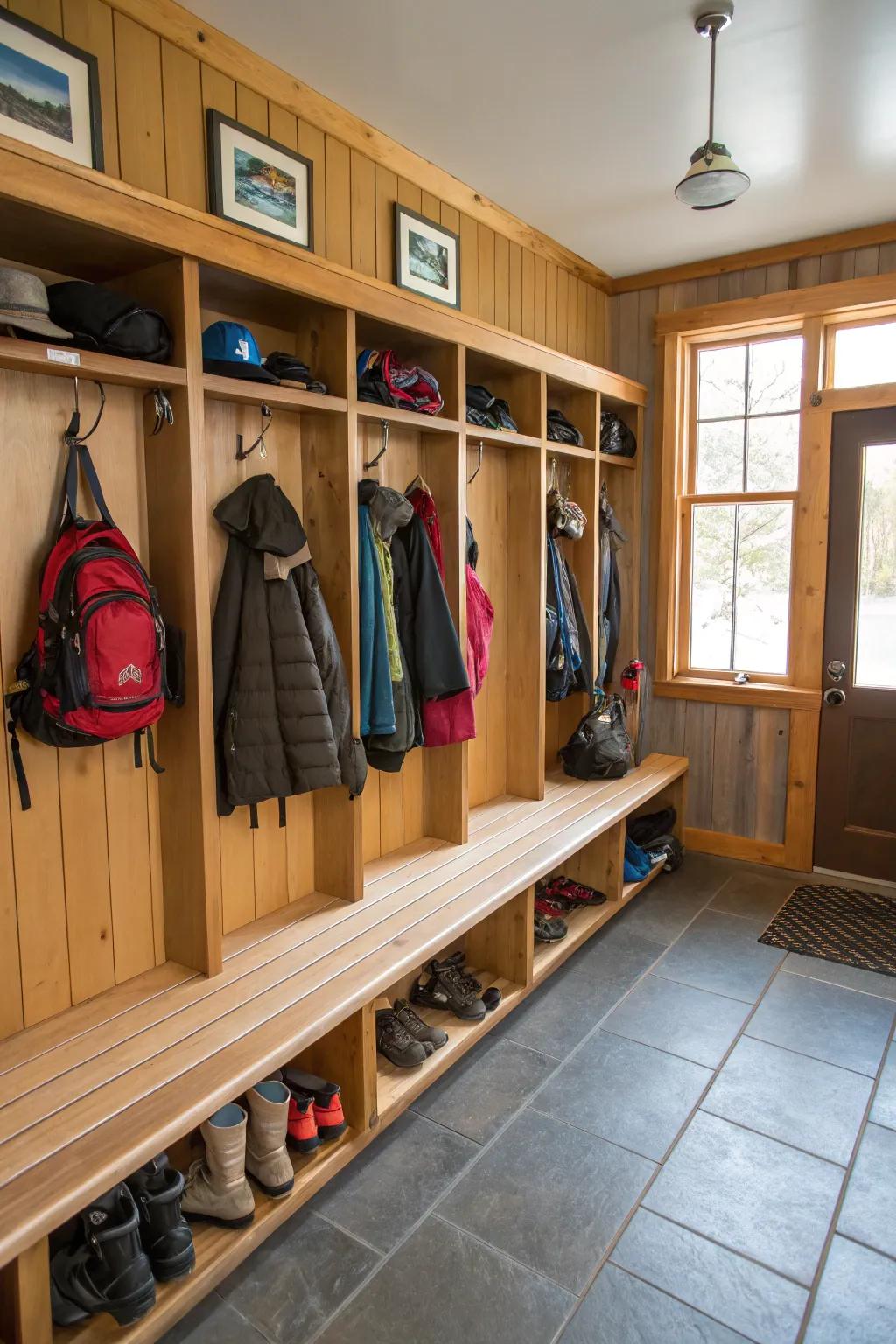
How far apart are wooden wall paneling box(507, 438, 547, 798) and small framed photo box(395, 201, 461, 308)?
0.65m

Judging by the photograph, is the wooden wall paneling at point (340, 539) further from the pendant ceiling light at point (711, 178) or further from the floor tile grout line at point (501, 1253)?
the pendant ceiling light at point (711, 178)

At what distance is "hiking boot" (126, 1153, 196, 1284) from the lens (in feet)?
5.50

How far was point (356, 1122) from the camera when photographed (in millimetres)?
2146

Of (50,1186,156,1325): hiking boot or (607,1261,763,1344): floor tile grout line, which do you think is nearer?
(50,1186,156,1325): hiking boot

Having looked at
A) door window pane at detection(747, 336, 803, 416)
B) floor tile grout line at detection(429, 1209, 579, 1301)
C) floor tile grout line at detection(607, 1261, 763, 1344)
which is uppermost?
Result: door window pane at detection(747, 336, 803, 416)

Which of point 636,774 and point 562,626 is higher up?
point 562,626

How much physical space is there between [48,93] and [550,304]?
235 centimetres

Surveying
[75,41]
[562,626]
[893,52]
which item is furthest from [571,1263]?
[893,52]

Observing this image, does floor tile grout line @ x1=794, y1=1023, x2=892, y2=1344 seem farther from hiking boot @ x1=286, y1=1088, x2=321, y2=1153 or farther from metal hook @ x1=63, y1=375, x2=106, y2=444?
metal hook @ x1=63, y1=375, x2=106, y2=444

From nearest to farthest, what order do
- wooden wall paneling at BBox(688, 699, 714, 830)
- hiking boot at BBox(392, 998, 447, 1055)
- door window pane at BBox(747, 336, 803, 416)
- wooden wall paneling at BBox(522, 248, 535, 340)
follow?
hiking boot at BBox(392, 998, 447, 1055)
wooden wall paneling at BBox(522, 248, 535, 340)
door window pane at BBox(747, 336, 803, 416)
wooden wall paneling at BBox(688, 699, 714, 830)

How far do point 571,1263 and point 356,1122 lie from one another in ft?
1.92

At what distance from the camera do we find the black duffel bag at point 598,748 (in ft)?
12.4

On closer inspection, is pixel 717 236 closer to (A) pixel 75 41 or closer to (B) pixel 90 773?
(A) pixel 75 41


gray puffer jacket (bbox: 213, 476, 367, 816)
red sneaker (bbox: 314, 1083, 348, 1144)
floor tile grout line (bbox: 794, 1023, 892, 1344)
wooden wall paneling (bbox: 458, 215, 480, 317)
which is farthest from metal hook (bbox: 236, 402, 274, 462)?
floor tile grout line (bbox: 794, 1023, 892, 1344)
